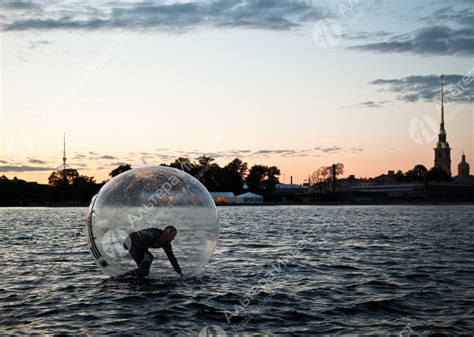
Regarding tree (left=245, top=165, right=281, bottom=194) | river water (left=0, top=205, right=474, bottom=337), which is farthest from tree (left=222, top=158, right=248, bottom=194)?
river water (left=0, top=205, right=474, bottom=337)

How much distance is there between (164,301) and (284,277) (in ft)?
15.5

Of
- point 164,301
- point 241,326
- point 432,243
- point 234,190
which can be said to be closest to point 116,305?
point 164,301

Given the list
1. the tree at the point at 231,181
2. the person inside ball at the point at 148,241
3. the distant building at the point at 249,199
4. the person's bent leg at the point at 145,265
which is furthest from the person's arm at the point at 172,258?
the tree at the point at 231,181

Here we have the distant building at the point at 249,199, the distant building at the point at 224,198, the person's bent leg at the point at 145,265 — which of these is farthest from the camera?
the distant building at the point at 249,199

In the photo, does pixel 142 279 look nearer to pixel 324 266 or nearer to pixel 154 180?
pixel 154 180

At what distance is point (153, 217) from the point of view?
13.3 metres

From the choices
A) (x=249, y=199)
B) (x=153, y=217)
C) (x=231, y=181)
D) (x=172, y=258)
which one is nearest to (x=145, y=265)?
(x=172, y=258)

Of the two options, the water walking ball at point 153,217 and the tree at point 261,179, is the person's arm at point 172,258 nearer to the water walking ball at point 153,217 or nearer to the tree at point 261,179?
the water walking ball at point 153,217

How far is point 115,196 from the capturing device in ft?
45.2

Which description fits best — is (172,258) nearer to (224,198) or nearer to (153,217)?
(153,217)

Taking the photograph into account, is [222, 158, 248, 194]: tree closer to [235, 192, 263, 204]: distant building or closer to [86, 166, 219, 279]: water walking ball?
[235, 192, 263, 204]: distant building

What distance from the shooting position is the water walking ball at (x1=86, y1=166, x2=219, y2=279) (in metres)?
13.4

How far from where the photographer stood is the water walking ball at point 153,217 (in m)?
13.4

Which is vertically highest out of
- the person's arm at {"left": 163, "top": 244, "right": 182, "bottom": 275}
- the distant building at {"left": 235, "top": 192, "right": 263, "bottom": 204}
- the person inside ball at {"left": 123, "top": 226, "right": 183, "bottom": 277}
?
the person inside ball at {"left": 123, "top": 226, "right": 183, "bottom": 277}
